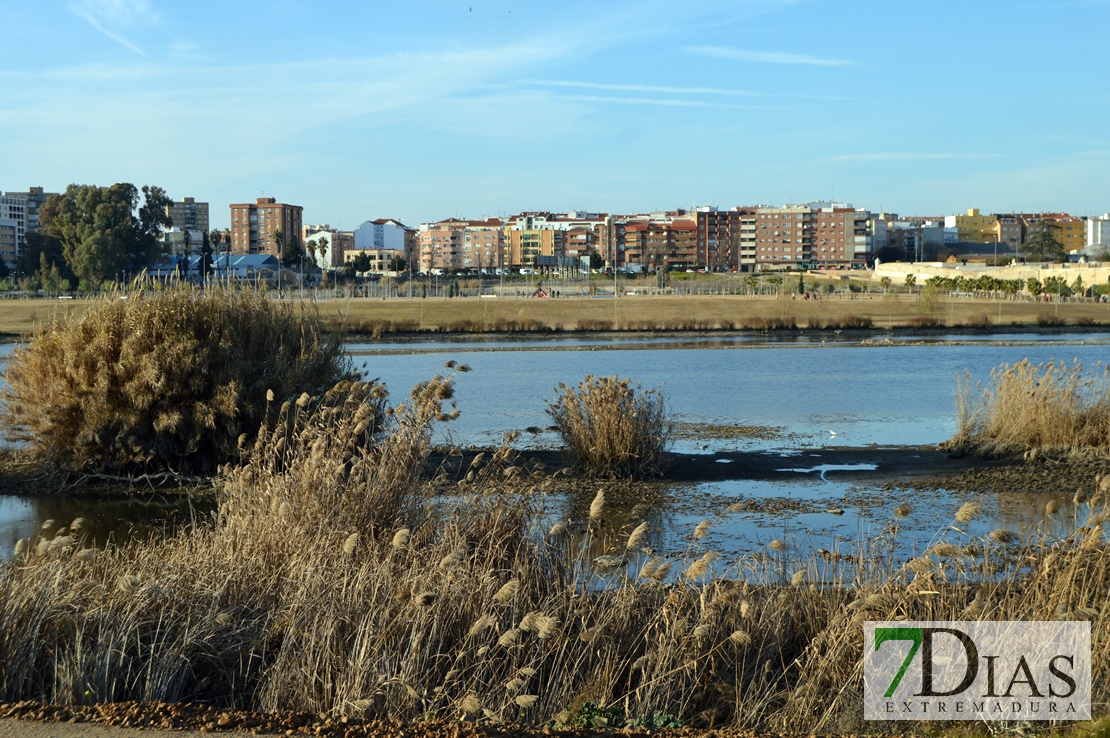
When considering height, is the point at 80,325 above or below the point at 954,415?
above

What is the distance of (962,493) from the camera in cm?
1421

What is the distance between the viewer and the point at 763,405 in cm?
A: 2550

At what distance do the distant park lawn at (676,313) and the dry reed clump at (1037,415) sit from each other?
39.5m

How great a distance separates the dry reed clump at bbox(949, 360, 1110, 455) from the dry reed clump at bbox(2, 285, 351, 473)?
9827 mm

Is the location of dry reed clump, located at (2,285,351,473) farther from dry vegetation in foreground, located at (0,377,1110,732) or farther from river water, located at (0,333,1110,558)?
dry vegetation in foreground, located at (0,377,1110,732)

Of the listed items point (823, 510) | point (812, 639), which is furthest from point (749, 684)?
point (823, 510)

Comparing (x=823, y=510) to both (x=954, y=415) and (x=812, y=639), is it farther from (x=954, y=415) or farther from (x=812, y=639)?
(x=954, y=415)

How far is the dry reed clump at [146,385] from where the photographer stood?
14.7 m

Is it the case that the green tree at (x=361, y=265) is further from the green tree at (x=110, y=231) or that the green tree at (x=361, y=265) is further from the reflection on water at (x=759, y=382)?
the reflection on water at (x=759, y=382)

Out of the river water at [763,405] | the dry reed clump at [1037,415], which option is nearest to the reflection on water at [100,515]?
the river water at [763,405]

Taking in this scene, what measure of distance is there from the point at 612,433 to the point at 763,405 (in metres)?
10.8

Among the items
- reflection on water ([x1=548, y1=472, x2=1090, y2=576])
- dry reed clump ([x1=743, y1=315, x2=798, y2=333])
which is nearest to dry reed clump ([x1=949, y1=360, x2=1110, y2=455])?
reflection on water ([x1=548, y1=472, x2=1090, y2=576])

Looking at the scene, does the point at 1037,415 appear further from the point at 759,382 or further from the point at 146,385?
the point at 759,382

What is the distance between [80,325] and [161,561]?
28.1 feet
